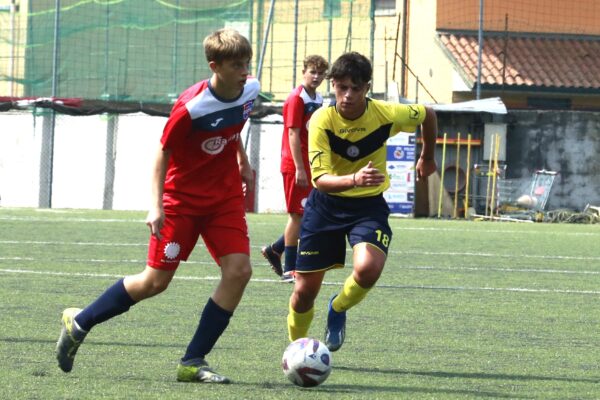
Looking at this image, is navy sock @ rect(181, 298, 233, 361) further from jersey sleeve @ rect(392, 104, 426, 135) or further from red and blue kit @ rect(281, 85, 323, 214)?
red and blue kit @ rect(281, 85, 323, 214)

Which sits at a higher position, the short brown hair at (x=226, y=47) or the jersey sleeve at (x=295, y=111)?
the short brown hair at (x=226, y=47)

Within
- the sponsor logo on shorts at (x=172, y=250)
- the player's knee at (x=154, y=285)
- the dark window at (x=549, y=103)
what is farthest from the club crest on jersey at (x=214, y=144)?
the dark window at (x=549, y=103)

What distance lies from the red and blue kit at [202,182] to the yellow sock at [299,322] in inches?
32.6

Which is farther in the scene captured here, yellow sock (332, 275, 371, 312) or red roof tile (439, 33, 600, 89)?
red roof tile (439, 33, 600, 89)

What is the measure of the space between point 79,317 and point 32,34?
20.3 m

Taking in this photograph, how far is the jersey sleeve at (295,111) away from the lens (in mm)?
11164

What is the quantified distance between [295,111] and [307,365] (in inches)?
216

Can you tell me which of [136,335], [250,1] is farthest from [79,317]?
Answer: [250,1]

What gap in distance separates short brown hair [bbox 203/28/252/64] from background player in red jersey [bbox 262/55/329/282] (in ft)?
14.8

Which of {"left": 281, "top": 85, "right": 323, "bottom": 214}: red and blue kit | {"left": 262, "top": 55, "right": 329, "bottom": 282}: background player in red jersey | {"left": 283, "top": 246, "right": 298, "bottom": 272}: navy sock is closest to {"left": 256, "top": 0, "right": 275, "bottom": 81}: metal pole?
{"left": 281, "top": 85, "right": 323, "bottom": 214}: red and blue kit

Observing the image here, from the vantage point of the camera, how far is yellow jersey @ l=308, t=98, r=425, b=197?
7043mm

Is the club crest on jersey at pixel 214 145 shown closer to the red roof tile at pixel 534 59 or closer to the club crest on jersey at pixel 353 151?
the club crest on jersey at pixel 353 151

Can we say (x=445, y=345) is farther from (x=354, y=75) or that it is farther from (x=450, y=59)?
(x=450, y=59)

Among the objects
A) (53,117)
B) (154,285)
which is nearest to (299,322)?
(154,285)
